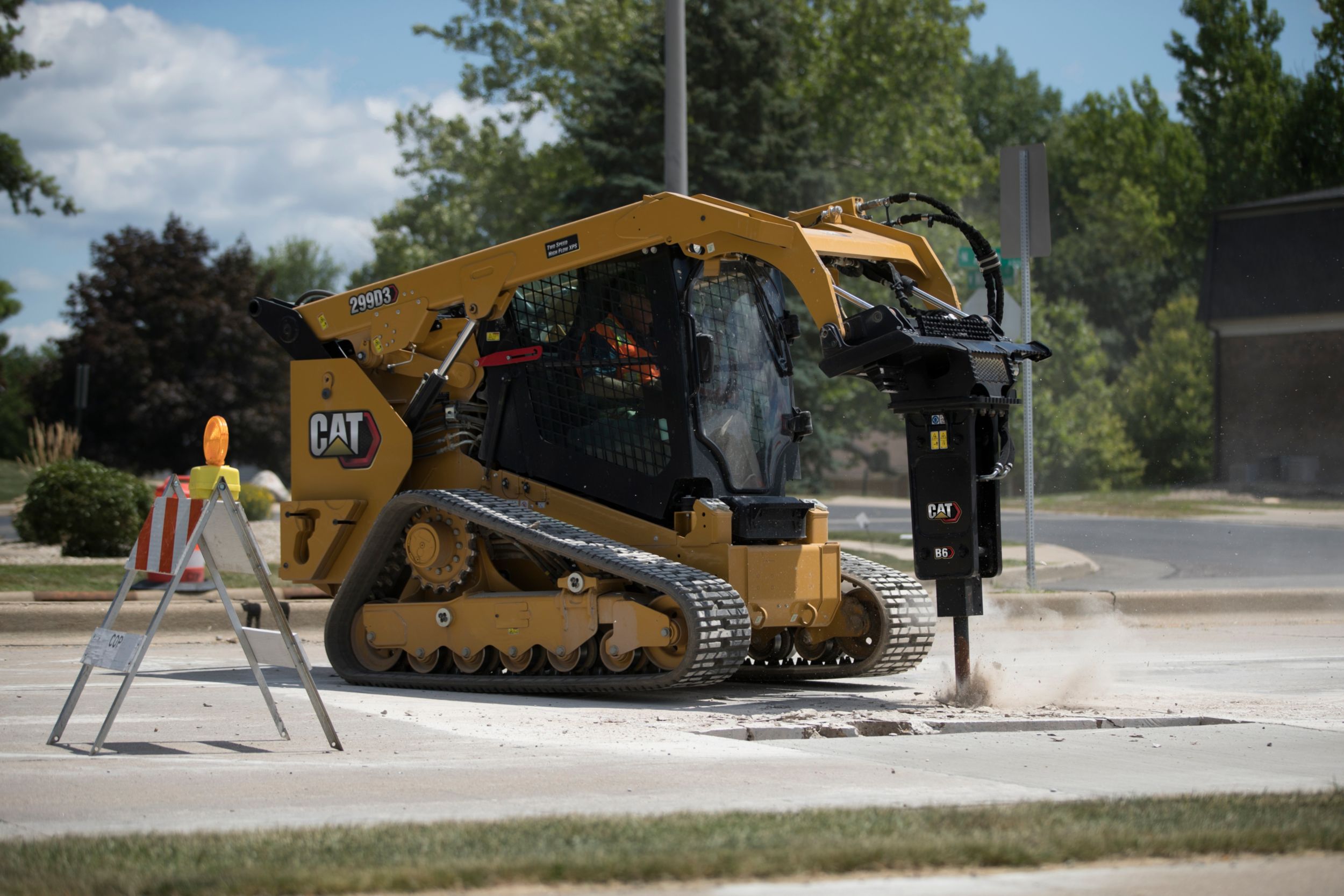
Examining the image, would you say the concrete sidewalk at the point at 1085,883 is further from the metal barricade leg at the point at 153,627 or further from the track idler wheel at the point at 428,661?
the track idler wheel at the point at 428,661

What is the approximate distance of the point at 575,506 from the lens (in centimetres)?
1002

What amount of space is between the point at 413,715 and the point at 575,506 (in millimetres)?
2150

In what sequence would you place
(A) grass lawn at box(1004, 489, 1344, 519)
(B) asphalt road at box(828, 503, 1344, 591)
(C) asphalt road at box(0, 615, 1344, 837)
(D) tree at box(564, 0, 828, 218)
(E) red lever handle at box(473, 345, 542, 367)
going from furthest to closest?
1. (D) tree at box(564, 0, 828, 218)
2. (A) grass lawn at box(1004, 489, 1344, 519)
3. (B) asphalt road at box(828, 503, 1344, 591)
4. (E) red lever handle at box(473, 345, 542, 367)
5. (C) asphalt road at box(0, 615, 1344, 837)

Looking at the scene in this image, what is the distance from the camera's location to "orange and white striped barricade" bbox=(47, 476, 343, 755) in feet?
23.3

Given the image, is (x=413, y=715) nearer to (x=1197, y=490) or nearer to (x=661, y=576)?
(x=661, y=576)

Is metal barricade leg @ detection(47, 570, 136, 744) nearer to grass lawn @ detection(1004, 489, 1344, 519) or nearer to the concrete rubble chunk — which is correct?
the concrete rubble chunk

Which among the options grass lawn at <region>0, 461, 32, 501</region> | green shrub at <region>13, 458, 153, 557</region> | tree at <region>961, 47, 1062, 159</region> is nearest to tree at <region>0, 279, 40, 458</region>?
grass lawn at <region>0, 461, 32, 501</region>

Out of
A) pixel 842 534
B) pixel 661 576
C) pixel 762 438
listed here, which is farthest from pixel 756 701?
pixel 842 534

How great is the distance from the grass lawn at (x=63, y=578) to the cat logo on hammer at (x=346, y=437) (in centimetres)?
358

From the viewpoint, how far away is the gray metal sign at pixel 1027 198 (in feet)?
48.1

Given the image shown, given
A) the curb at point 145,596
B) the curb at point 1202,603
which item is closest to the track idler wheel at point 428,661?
the curb at point 145,596

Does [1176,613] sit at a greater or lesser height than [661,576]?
lesser

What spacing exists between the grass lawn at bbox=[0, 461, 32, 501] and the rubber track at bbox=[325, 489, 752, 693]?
26490 millimetres

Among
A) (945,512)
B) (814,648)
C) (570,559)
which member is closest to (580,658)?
(570,559)
